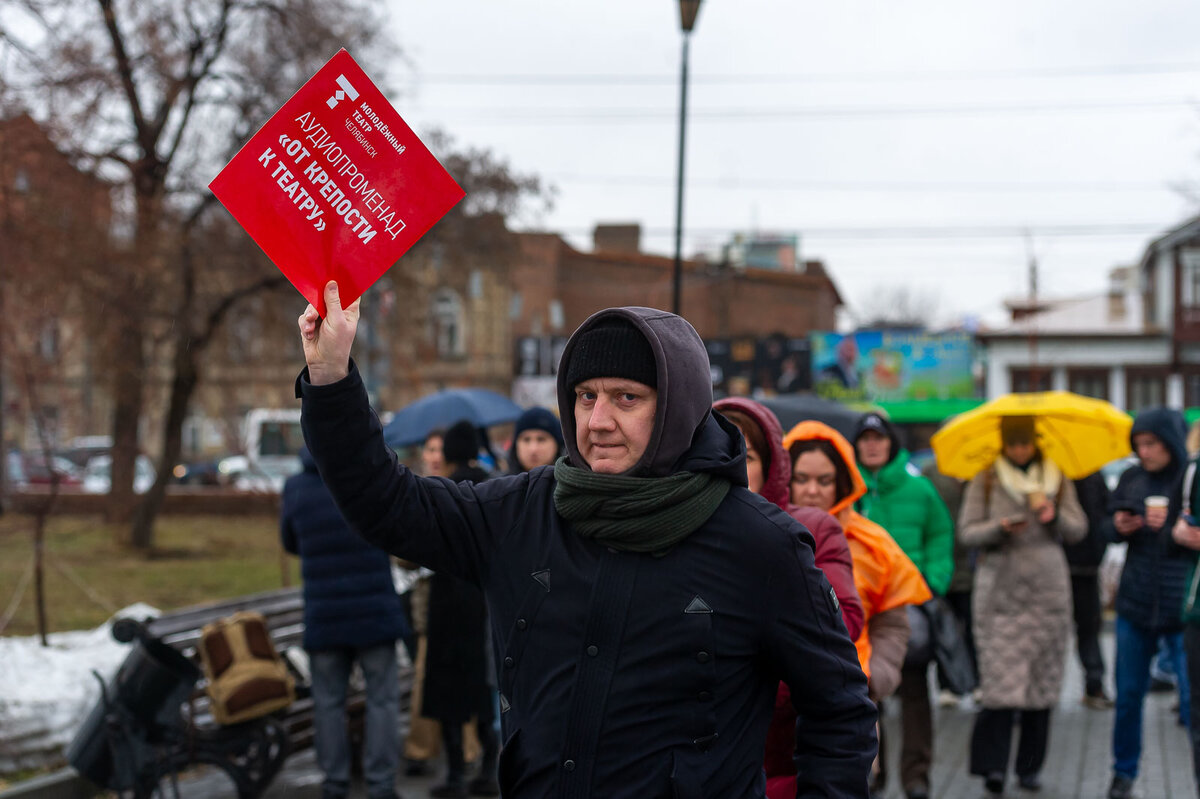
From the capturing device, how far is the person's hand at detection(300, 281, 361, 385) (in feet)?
8.12

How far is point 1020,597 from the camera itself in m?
7.19

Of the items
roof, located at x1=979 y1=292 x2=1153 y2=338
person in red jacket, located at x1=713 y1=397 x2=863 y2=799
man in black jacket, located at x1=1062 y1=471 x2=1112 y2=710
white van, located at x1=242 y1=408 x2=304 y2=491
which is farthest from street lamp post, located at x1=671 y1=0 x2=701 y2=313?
roof, located at x1=979 y1=292 x2=1153 y2=338

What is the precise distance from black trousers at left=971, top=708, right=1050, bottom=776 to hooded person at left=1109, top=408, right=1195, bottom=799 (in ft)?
1.35

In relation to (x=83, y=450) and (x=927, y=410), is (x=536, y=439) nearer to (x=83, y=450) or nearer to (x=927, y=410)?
(x=83, y=450)

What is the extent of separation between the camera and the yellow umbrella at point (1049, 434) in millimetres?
7535

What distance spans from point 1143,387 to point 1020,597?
44567 millimetres

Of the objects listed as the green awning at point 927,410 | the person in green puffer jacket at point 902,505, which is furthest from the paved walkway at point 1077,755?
the green awning at point 927,410

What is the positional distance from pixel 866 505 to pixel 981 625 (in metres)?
0.93

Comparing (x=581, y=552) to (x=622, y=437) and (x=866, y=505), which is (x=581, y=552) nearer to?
(x=622, y=437)

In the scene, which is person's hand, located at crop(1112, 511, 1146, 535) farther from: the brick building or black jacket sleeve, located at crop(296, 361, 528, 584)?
the brick building

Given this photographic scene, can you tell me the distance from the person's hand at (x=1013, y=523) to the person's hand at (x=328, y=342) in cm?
537

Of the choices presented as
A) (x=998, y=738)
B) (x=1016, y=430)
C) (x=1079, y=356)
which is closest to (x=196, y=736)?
(x=998, y=738)

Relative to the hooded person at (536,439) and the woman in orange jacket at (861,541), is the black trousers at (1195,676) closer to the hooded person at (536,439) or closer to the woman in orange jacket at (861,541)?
the woman in orange jacket at (861,541)

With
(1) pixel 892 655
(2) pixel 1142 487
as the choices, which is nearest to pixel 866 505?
(2) pixel 1142 487
